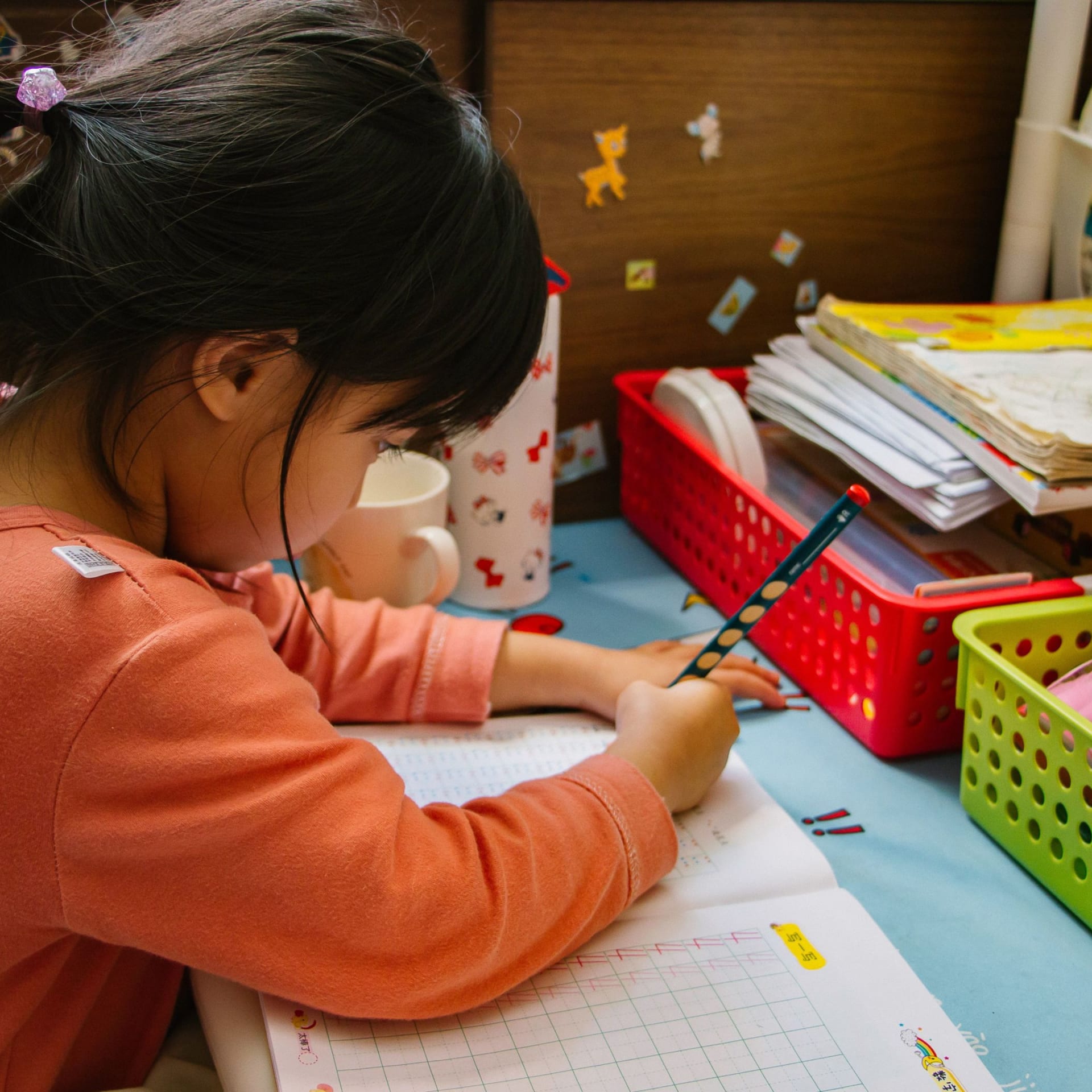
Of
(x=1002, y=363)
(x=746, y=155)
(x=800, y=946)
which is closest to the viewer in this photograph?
(x=800, y=946)

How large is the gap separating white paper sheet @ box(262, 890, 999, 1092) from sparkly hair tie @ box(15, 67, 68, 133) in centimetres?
38

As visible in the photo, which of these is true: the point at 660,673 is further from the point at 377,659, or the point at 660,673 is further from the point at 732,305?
the point at 732,305

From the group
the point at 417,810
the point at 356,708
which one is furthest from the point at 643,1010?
the point at 356,708

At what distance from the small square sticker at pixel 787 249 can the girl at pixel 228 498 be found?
0.55m

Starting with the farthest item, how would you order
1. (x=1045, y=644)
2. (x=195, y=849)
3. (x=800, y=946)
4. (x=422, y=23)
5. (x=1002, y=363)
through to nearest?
(x=422, y=23) → (x=1002, y=363) → (x=1045, y=644) → (x=800, y=946) → (x=195, y=849)

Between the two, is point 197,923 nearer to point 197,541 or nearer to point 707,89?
point 197,541

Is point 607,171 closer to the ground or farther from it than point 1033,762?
farther from it

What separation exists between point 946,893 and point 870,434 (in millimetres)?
319

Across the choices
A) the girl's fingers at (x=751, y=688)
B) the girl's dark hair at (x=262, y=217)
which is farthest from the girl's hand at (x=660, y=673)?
the girl's dark hair at (x=262, y=217)

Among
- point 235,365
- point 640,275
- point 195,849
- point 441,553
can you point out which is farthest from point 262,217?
point 640,275

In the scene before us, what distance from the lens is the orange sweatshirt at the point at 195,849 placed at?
434 mm

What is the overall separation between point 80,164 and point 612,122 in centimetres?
56

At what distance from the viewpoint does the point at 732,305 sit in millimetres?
1047

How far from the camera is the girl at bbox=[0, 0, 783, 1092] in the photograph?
0.44 m
